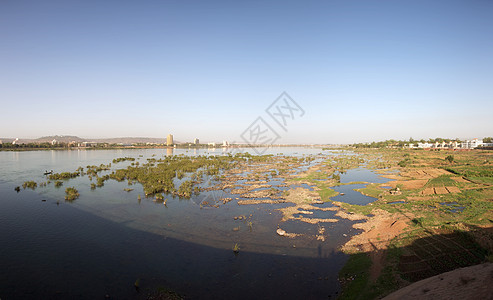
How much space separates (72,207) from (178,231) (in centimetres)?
1409

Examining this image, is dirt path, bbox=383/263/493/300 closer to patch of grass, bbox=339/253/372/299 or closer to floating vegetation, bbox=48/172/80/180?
patch of grass, bbox=339/253/372/299

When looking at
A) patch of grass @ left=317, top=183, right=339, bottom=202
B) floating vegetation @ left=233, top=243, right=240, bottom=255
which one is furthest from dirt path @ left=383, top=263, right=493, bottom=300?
patch of grass @ left=317, top=183, right=339, bottom=202

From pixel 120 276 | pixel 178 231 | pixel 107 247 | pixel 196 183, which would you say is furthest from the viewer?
pixel 196 183

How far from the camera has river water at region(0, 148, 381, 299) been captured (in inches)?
435

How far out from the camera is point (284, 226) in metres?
18.4

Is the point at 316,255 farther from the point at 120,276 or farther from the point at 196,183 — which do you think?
the point at 196,183

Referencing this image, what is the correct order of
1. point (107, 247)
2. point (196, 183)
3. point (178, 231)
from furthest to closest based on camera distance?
point (196, 183) → point (178, 231) → point (107, 247)

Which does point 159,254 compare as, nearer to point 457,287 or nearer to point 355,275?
point 355,275

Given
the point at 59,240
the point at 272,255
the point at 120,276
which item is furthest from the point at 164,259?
the point at 59,240

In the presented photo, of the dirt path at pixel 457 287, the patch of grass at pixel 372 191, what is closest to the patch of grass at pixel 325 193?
the patch of grass at pixel 372 191

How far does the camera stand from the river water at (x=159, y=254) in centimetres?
1105

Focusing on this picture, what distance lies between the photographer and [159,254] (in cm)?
1429

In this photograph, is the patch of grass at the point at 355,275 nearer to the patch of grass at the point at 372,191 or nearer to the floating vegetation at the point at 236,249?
the floating vegetation at the point at 236,249

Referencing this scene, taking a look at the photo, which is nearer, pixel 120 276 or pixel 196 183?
pixel 120 276
